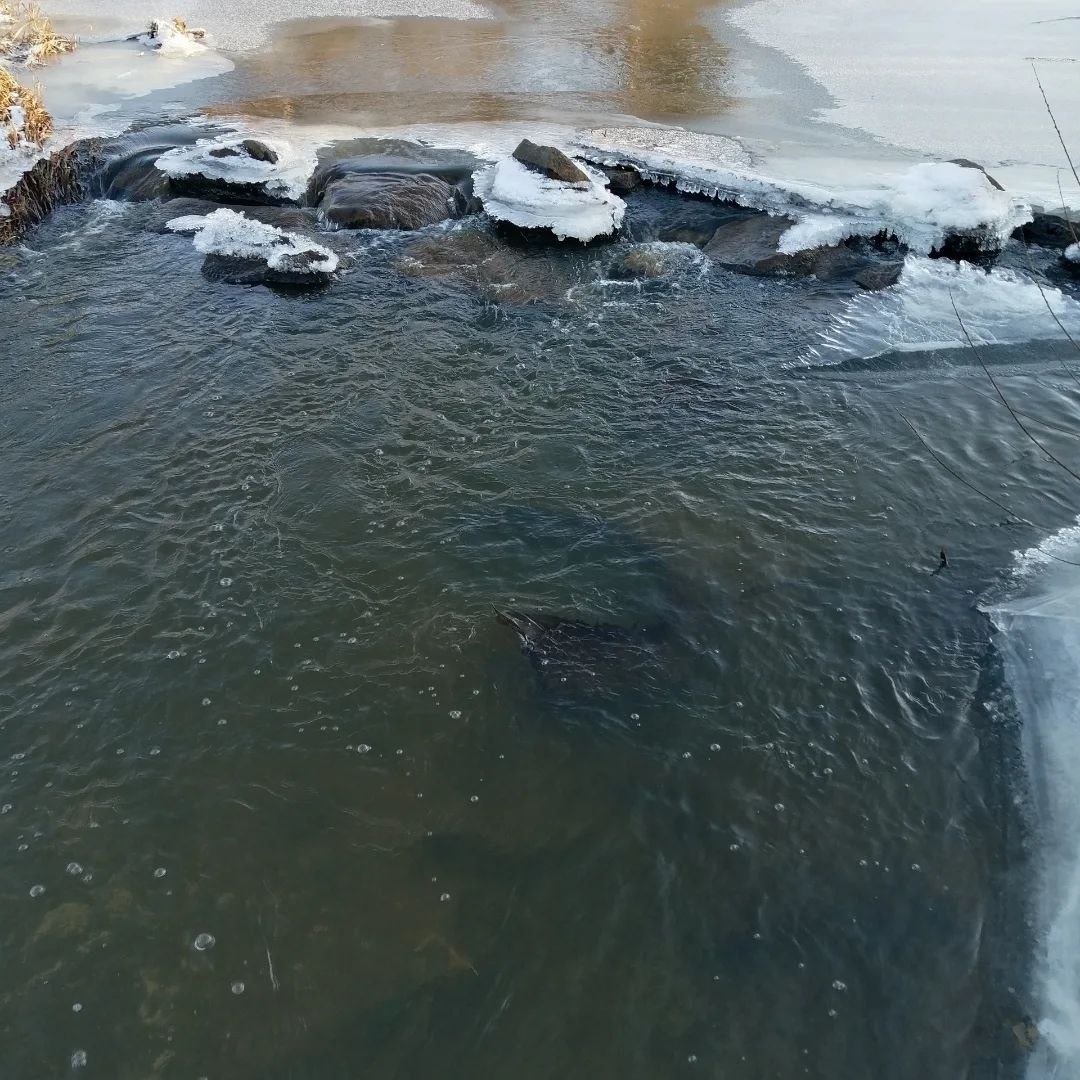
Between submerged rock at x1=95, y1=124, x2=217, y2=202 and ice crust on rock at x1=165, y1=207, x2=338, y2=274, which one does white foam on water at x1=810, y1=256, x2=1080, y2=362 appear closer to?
ice crust on rock at x1=165, y1=207, x2=338, y2=274

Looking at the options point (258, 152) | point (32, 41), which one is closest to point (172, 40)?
point (32, 41)

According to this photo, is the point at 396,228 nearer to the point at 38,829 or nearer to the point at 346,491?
the point at 346,491

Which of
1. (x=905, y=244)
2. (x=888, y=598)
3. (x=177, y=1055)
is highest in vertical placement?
(x=905, y=244)

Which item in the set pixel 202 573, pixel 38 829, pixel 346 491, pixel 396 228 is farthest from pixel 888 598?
pixel 396 228

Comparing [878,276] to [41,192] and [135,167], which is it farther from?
[41,192]

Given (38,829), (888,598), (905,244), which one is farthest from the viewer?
(905,244)
